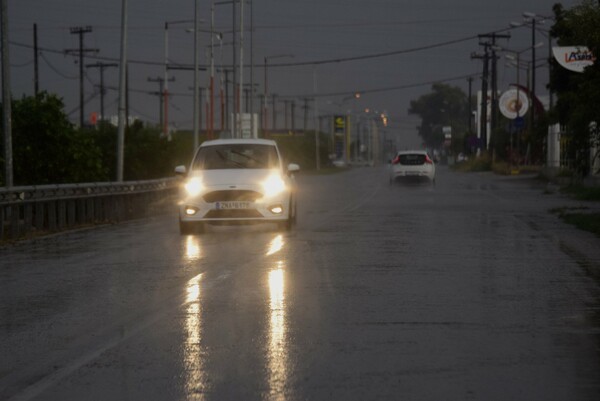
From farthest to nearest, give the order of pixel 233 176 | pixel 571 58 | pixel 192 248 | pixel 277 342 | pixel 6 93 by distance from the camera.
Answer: pixel 571 58, pixel 6 93, pixel 233 176, pixel 192 248, pixel 277 342

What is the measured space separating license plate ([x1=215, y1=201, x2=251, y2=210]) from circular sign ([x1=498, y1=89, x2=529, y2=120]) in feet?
226

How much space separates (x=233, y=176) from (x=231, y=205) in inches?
27.9

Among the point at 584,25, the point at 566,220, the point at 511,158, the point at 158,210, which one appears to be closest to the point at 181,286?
the point at 584,25

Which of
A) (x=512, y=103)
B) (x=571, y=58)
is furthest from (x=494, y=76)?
(x=571, y=58)

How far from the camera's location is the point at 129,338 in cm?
950

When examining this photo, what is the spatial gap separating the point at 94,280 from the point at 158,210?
18996 millimetres

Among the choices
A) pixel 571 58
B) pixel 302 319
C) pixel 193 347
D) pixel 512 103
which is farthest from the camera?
pixel 512 103

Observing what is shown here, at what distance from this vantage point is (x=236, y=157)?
78.1 ft

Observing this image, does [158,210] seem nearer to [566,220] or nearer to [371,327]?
[566,220]

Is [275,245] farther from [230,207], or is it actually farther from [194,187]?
[194,187]

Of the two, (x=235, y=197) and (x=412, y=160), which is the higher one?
(x=412, y=160)

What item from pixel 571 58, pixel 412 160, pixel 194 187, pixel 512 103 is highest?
pixel 512 103

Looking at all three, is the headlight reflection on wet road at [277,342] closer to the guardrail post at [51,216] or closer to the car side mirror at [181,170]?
the car side mirror at [181,170]

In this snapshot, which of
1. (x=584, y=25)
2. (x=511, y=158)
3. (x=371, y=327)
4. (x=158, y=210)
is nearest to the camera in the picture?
(x=371, y=327)
